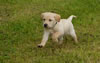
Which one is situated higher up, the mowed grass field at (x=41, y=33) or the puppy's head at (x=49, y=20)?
the puppy's head at (x=49, y=20)

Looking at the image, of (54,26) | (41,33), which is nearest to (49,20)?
(54,26)

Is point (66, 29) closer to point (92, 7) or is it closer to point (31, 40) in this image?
point (31, 40)

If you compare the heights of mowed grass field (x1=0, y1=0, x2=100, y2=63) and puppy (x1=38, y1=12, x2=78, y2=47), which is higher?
puppy (x1=38, y1=12, x2=78, y2=47)

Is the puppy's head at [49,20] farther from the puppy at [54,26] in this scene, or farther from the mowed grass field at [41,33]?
the mowed grass field at [41,33]

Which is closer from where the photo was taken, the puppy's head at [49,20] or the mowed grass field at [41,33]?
the mowed grass field at [41,33]

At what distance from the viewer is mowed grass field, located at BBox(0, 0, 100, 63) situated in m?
6.46

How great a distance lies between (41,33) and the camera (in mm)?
8766

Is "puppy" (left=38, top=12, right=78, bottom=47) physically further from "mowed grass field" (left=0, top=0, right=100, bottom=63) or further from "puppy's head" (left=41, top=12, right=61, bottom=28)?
"mowed grass field" (left=0, top=0, right=100, bottom=63)

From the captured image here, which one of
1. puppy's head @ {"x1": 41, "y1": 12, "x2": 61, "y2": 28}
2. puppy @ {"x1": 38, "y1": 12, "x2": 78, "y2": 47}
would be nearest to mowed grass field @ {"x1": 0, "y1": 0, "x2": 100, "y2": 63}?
puppy @ {"x1": 38, "y1": 12, "x2": 78, "y2": 47}

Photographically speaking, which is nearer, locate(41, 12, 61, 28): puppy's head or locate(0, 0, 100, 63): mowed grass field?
locate(0, 0, 100, 63): mowed grass field

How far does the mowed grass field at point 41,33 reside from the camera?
646cm

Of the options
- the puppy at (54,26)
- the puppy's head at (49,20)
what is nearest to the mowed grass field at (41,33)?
the puppy at (54,26)

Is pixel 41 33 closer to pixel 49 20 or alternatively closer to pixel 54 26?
pixel 54 26

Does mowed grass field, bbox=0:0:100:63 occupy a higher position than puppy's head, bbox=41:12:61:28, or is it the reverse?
puppy's head, bbox=41:12:61:28
